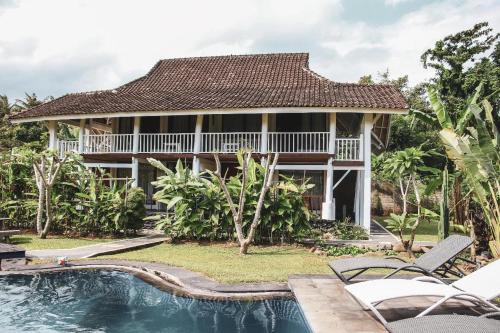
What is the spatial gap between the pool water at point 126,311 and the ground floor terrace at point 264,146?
28.1 feet

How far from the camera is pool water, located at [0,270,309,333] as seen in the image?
5.13 metres

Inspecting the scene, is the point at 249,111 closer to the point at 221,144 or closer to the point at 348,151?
the point at 221,144

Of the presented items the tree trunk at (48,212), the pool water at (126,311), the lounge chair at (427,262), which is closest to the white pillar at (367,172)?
the lounge chair at (427,262)

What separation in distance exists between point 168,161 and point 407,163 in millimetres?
11730

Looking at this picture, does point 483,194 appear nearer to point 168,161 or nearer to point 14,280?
point 14,280

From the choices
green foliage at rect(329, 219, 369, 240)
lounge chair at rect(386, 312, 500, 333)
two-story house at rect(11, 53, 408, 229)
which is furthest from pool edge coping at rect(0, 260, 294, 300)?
two-story house at rect(11, 53, 408, 229)

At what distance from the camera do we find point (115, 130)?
2041 centimetres

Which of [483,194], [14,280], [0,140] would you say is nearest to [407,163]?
[483,194]

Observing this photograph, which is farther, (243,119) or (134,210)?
(243,119)

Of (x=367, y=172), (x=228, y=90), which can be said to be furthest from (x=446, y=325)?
(x=228, y=90)

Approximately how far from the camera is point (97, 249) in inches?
399

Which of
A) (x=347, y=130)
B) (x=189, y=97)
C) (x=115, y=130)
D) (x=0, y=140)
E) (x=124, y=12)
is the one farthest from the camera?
(x=0, y=140)

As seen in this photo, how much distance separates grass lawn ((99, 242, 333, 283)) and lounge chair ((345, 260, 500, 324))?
107 inches

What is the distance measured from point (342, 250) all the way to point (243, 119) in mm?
9869
